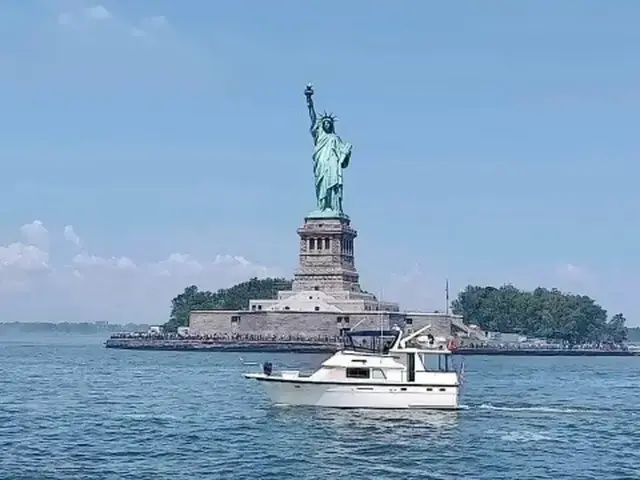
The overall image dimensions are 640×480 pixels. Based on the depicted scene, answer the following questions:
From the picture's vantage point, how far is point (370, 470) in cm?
3722

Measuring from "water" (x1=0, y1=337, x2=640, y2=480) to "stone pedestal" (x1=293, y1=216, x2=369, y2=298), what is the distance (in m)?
71.9

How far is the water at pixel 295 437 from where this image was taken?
37.5m

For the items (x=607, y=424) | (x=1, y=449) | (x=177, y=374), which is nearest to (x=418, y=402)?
(x=607, y=424)

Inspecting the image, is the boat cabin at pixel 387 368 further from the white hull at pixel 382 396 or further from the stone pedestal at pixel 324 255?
the stone pedestal at pixel 324 255

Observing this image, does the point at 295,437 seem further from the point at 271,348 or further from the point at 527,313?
the point at 527,313

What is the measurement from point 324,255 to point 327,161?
11.3m

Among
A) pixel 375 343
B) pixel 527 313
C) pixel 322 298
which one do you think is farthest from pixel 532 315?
pixel 375 343

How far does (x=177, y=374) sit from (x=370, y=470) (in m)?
52.0

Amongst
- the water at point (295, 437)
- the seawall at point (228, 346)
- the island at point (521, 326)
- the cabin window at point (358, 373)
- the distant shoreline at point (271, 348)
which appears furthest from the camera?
the island at point (521, 326)

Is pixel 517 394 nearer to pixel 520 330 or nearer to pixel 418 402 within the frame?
pixel 418 402

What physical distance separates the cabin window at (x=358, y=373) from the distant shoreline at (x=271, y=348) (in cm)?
7462

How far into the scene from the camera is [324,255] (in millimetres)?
142375

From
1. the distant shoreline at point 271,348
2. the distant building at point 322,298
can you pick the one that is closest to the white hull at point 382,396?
the distant shoreline at point 271,348

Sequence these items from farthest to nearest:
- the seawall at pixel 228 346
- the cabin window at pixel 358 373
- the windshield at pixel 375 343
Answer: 1. the seawall at pixel 228 346
2. the windshield at pixel 375 343
3. the cabin window at pixel 358 373
